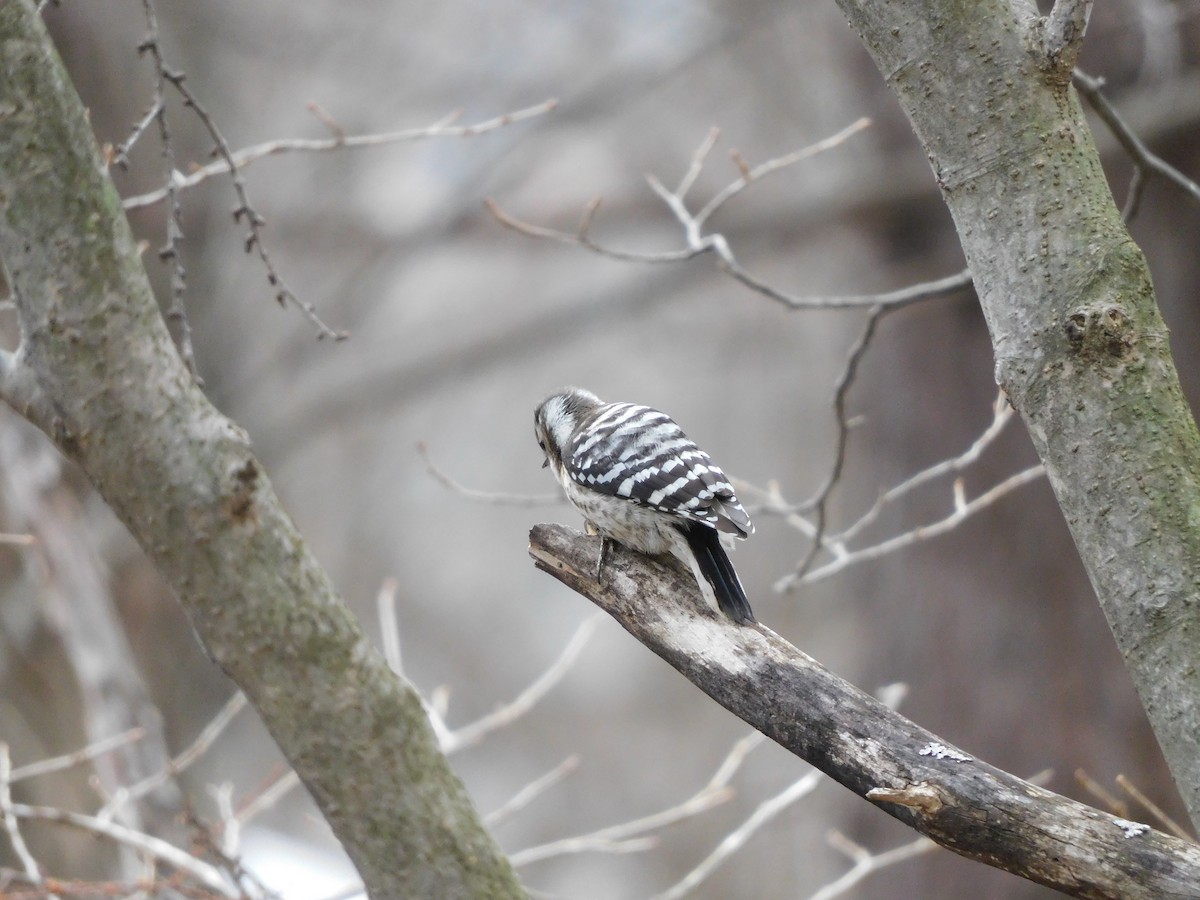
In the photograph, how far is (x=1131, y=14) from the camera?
437 centimetres

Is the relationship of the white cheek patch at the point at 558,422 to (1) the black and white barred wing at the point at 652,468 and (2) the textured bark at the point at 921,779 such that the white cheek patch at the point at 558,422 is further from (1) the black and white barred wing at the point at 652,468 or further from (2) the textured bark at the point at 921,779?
(2) the textured bark at the point at 921,779

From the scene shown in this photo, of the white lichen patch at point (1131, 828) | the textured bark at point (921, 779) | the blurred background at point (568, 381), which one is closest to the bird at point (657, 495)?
the textured bark at point (921, 779)

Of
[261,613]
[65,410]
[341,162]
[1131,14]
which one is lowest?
[261,613]

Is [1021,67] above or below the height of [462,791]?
above

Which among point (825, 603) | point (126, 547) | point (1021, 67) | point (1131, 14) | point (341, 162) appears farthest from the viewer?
point (825, 603)

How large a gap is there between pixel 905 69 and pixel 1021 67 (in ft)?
0.63

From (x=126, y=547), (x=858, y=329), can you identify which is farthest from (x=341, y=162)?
(x=858, y=329)

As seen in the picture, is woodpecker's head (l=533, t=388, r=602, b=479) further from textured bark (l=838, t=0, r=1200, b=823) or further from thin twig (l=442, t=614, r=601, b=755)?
textured bark (l=838, t=0, r=1200, b=823)

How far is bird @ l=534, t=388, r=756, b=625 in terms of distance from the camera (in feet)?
8.16

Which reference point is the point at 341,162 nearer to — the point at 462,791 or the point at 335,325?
the point at 335,325

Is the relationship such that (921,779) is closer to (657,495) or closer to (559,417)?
(657,495)

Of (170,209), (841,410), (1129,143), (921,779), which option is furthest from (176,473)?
(1129,143)

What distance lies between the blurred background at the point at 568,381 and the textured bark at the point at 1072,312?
131 centimetres

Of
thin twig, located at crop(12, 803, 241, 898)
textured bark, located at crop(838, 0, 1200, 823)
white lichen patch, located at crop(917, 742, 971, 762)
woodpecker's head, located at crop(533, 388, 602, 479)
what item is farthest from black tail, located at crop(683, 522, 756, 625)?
thin twig, located at crop(12, 803, 241, 898)
